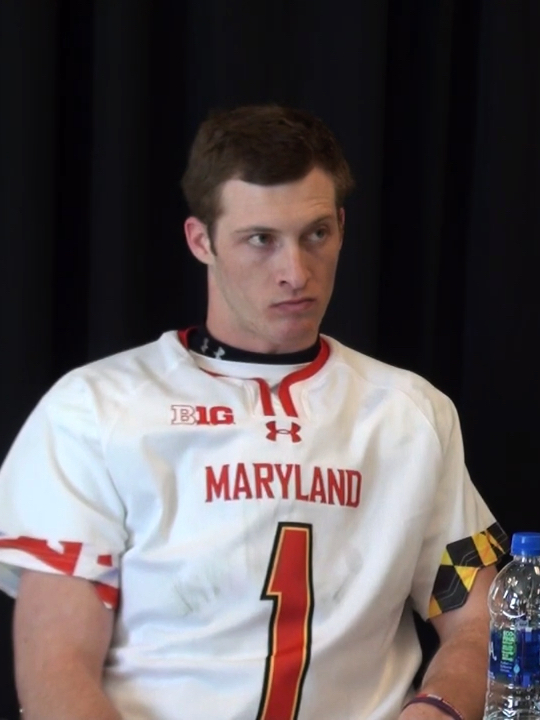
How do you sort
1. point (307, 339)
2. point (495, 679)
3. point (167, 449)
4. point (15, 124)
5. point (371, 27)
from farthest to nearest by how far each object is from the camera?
point (371, 27) < point (15, 124) < point (307, 339) < point (167, 449) < point (495, 679)

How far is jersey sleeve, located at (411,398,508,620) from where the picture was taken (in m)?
1.52

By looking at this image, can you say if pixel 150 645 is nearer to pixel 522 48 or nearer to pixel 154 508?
pixel 154 508

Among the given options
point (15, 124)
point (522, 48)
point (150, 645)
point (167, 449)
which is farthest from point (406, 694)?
point (522, 48)

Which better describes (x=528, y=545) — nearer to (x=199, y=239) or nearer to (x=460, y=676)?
(x=460, y=676)

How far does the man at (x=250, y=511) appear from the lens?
4.53 ft

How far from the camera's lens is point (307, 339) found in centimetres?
155

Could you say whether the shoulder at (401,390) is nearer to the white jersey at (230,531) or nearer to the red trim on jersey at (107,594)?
the white jersey at (230,531)

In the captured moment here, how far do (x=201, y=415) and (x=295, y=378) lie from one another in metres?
0.16

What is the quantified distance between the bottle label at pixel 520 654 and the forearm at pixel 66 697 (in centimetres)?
46

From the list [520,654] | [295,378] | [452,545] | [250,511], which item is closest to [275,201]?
[295,378]

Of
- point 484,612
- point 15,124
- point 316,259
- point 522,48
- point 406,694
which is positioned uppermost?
point 522,48

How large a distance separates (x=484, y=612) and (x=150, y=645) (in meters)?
0.45

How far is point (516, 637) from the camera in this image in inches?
50.1

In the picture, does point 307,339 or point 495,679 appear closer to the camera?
point 495,679
